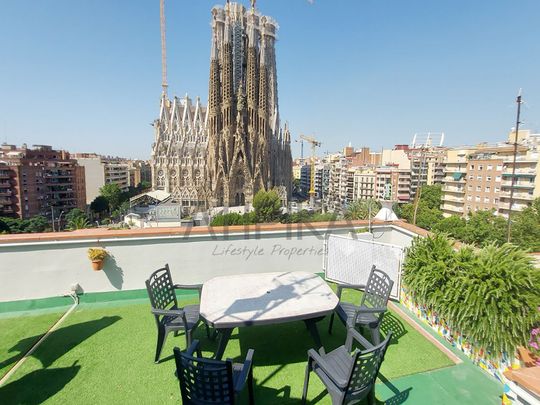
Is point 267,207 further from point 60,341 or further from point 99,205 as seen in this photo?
point 60,341

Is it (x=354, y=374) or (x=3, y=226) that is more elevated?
(x=354, y=374)

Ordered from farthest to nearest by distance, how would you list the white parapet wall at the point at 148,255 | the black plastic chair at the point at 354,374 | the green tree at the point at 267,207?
the green tree at the point at 267,207
the white parapet wall at the point at 148,255
the black plastic chair at the point at 354,374

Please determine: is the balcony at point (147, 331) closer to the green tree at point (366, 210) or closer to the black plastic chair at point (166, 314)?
the black plastic chair at point (166, 314)

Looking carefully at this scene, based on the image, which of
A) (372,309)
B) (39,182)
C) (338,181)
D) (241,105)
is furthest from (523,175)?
(39,182)

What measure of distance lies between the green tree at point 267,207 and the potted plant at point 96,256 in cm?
2624

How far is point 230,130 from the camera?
45062 millimetres

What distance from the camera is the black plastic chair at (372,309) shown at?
100 inches

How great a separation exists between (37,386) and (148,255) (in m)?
1.82

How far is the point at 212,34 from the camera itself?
45219mm

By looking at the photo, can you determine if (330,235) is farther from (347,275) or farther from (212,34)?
(212,34)

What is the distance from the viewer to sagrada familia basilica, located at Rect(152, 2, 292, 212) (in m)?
44.2

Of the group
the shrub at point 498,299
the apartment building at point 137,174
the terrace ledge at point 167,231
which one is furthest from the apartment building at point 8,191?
the shrub at point 498,299

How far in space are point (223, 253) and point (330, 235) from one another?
5.67ft

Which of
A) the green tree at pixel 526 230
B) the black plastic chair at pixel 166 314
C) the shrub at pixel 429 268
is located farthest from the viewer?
the green tree at pixel 526 230
